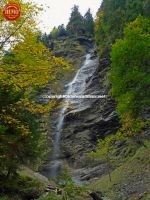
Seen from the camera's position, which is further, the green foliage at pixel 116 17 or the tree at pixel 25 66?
the green foliage at pixel 116 17

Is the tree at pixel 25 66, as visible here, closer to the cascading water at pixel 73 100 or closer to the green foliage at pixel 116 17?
the cascading water at pixel 73 100

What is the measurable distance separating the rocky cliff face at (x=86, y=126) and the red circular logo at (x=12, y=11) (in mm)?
34558

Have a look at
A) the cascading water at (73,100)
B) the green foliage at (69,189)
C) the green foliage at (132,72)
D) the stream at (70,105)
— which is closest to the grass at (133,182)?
the green foliage at (132,72)

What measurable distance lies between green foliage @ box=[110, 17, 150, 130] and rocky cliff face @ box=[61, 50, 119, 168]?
1403cm

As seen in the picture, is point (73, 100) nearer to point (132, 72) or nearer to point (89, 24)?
point (132, 72)

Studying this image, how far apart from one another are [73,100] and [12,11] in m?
45.1

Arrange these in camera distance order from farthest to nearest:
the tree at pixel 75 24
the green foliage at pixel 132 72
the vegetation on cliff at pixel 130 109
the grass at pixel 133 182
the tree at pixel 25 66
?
1. the tree at pixel 75 24
2. the green foliage at pixel 132 72
3. the vegetation on cliff at pixel 130 109
4. the grass at pixel 133 182
5. the tree at pixel 25 66

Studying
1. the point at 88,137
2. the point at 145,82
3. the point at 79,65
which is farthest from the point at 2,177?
the point at 79,65

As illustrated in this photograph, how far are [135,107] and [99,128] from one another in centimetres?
1659

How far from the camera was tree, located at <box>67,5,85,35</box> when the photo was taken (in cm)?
11206

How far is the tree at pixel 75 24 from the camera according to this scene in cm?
11206

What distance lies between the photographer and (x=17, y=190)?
16.4 m

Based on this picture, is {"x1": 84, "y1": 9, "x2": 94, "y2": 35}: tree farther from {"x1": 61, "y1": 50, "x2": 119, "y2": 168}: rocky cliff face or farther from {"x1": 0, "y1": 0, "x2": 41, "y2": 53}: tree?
{"x1": 0, "y1": 0, "x2": 41, "y2": 53}: tree

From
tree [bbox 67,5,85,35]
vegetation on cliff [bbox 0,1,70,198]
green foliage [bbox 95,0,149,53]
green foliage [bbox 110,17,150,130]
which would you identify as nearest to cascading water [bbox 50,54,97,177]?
green foliage [bbox 110,17,150,130]
